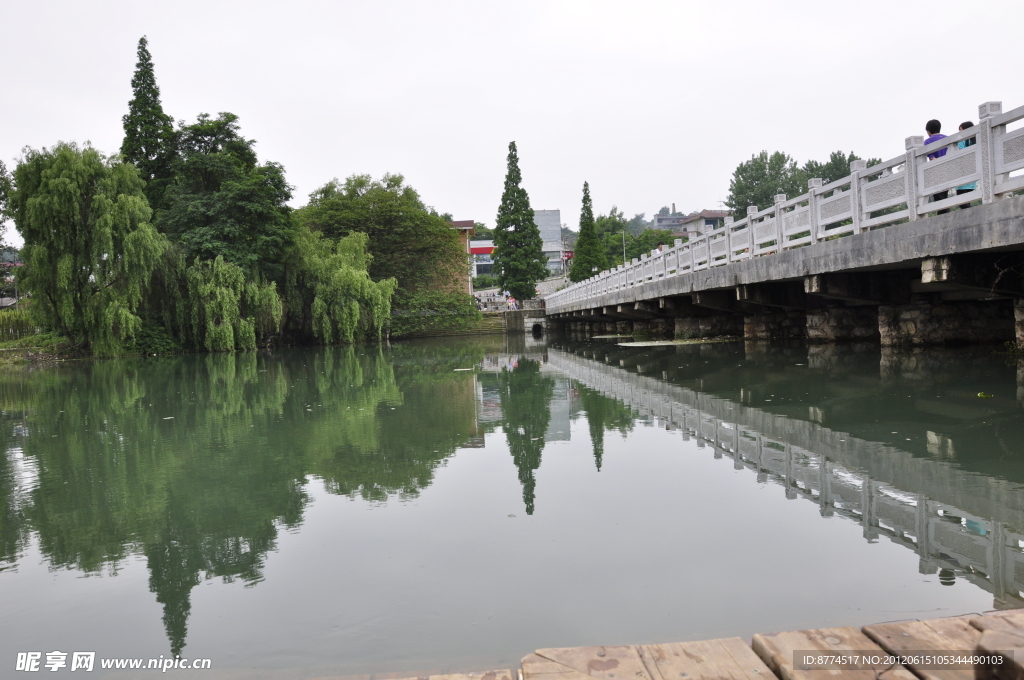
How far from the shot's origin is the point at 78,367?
1931cm

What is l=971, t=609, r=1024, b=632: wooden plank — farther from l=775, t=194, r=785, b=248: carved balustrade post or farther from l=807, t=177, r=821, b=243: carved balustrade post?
l=775, t=194, r=785, b=248: carved balustrade post

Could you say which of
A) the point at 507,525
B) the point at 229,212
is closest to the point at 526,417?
the point at 507,525

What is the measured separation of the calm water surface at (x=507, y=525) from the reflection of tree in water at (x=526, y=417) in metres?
0.05

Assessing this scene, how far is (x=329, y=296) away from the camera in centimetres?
2733

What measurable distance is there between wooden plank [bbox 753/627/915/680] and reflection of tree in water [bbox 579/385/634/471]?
285 cm

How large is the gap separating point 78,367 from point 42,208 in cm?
510

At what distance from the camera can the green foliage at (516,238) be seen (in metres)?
45.5

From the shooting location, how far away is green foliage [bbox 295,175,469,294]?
1540 inches

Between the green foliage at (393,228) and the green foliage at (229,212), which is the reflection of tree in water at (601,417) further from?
the green foliage at (393,228)

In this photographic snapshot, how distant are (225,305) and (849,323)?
18078mm

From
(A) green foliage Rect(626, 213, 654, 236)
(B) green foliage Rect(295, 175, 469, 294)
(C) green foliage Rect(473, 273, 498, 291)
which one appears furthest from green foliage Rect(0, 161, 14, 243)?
(A) green foliage Rect(626, 213, 654, 236)

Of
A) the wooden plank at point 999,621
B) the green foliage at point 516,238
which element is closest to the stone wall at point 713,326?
the wooden plank at point 999,621

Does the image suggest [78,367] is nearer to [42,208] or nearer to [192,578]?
[42,208]

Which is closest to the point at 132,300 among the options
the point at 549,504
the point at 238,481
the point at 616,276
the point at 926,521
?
the point at 616,276
